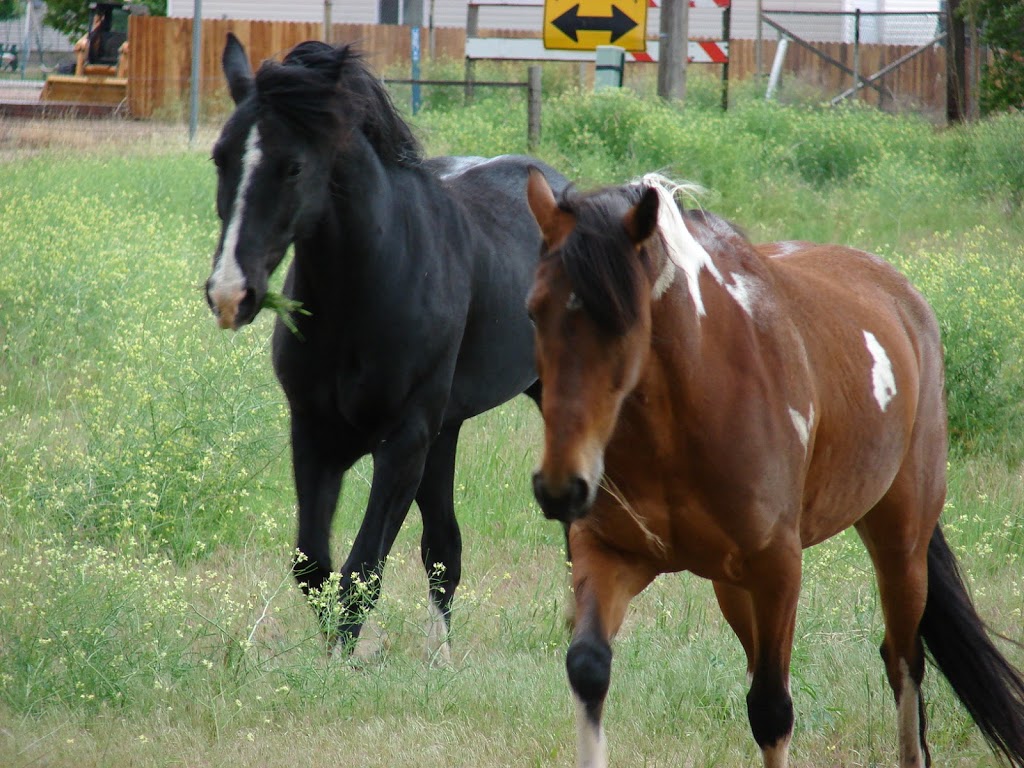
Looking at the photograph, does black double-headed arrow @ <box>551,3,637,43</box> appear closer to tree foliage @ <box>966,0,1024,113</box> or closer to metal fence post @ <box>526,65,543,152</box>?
metal fence post @ <box>526,65,543,152</box>

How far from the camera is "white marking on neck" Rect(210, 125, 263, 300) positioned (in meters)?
4.04

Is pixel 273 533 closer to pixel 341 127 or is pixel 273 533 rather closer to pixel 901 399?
pixel 341 127

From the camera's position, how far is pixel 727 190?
46.2ft

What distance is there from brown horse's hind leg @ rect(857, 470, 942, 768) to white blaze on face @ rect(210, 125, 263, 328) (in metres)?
2.28

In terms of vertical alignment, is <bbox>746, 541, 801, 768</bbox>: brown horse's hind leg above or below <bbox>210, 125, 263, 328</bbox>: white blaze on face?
below

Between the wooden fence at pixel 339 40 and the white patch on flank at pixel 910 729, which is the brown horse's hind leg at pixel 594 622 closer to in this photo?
the white patch on flank at pixel 910 729

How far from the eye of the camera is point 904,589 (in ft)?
13.9

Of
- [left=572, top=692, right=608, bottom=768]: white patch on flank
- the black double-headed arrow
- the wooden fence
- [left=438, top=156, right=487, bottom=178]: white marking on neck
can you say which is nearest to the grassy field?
[left=572, top=692, right=608, bottom=768]: white patch on flank

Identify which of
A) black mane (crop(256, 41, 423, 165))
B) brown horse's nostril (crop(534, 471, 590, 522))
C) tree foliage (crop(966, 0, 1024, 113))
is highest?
tree foliage (crop(966, 0, 1024, 113))

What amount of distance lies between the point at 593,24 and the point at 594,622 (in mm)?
14080

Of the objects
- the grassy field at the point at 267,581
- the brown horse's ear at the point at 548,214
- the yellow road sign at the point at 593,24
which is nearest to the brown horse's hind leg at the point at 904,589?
the grassy field at the point at 267,581

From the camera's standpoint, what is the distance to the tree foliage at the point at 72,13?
4122cm

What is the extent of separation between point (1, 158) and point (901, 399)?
12571 mm

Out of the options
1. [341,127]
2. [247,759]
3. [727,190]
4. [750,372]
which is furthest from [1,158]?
[750,372]
